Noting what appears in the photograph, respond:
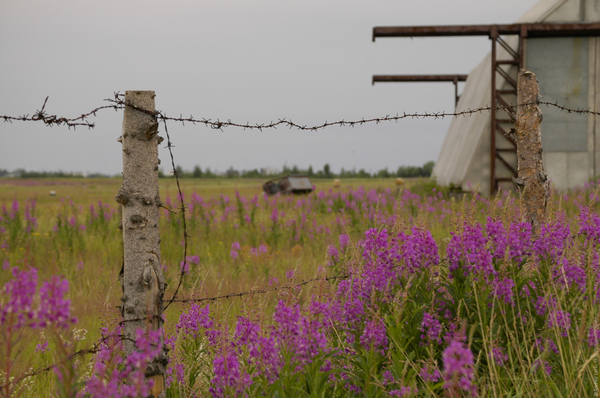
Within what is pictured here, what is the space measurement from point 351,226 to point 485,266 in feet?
19.3

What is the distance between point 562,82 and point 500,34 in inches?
103

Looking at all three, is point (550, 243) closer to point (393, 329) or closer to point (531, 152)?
point (531, 152)

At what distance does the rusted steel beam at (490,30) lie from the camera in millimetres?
12930

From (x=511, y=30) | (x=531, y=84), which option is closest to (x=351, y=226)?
(x=531, y=84)

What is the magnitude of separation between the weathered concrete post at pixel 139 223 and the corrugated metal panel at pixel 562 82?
14.2m

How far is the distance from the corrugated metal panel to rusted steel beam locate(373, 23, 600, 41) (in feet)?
1.22

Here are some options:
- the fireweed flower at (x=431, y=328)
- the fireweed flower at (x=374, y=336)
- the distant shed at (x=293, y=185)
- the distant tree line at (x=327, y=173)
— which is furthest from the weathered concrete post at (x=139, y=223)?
the distant tree line at (x=327, y=173)

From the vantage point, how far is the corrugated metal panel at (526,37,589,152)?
47.1 feet

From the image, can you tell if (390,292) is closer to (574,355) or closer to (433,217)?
(574,355)

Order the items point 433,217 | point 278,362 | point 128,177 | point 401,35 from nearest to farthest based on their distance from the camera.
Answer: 1. point 278,362
2. point 128,177
3. point 433,217
4. point 401,35

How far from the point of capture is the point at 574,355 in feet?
10.3

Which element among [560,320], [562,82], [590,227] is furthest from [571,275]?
[562,82]

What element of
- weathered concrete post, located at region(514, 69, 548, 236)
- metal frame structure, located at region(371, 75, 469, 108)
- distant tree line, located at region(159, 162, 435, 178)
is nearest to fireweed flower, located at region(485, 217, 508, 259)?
weathered concrete post, located at region(514, 69, 548, 236)

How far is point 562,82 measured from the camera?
1445 cm
